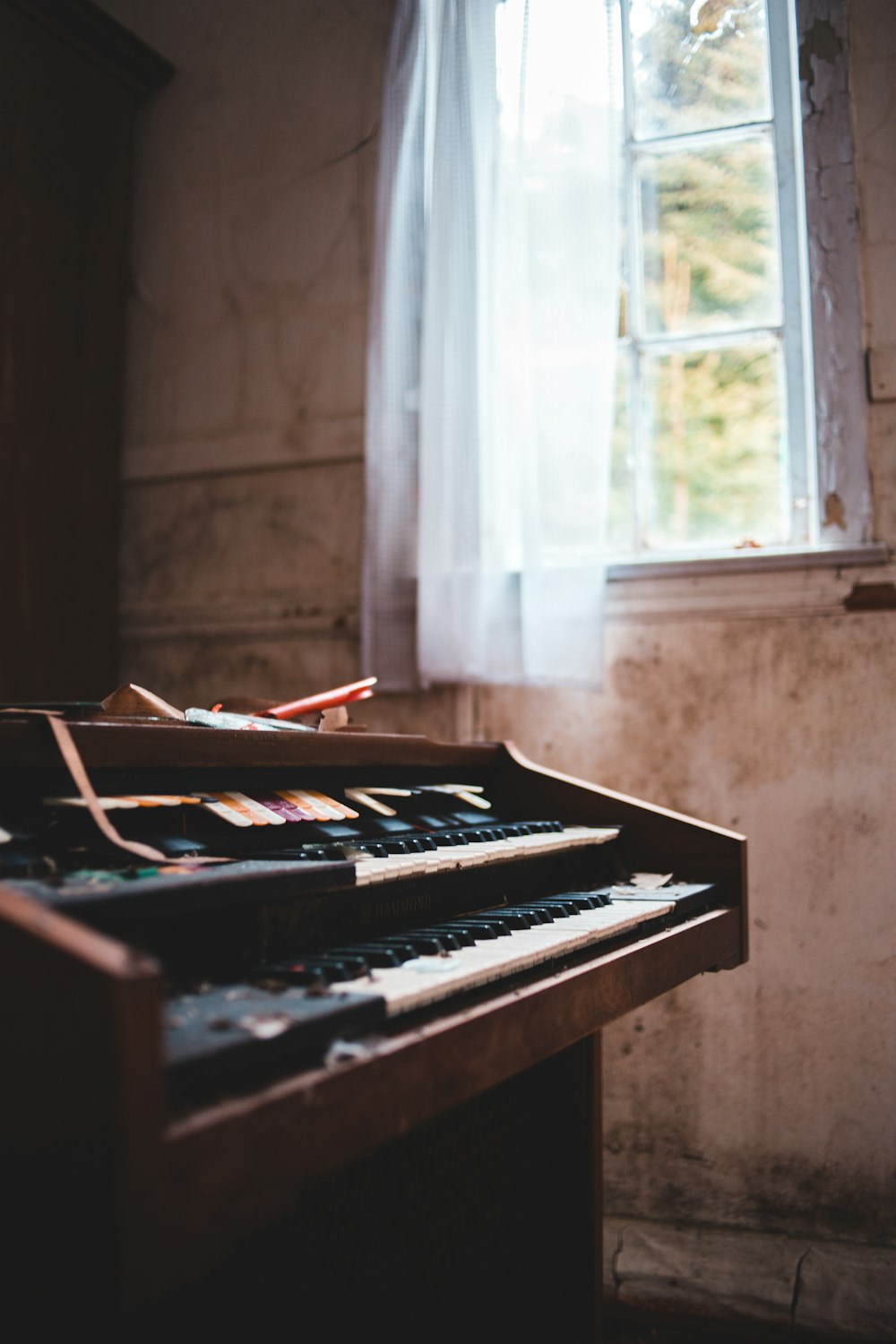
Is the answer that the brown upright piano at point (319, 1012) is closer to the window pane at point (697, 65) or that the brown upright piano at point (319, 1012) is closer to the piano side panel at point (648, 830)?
the piano side panel at point (648, 830)

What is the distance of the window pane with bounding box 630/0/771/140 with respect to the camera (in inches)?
106

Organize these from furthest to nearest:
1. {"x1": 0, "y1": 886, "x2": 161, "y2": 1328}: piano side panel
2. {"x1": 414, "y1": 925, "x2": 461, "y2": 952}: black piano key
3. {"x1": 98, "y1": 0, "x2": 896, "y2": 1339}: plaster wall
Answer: {"x1": 98, "y1": 0, "x2": 896, "y2": 1339}: plaster wall, {"x1": 414, "y1": 925, "x2": 461, "y2": 952}: black piano key, {"x1": 0, "y1": 886, "x2": 161, "y2": 1328}: piano side panel

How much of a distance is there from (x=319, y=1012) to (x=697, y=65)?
2626mm

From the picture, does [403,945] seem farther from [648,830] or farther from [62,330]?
[62,330]

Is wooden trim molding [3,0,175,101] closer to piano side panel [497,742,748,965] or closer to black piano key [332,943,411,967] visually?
piano side panel [497,742,748,965]

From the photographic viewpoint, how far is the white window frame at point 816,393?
248cm

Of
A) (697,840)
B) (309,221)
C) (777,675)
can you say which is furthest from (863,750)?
(309,221)

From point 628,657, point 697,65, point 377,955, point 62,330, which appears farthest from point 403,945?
point 697,65

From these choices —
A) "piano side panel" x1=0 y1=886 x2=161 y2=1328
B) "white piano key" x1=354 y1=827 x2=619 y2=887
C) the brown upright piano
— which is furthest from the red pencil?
"piano side panel" x1=0 y1=886 x2=161 y2=1328

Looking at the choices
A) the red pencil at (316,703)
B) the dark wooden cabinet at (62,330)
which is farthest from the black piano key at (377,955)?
the dark wooden cabinet at (62,330)

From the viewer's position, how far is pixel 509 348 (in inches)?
103

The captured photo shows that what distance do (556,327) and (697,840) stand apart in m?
1.27

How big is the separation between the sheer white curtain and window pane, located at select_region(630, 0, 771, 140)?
22 cm

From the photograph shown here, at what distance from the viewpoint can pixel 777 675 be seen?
98.9 inches
